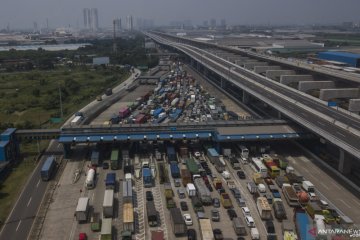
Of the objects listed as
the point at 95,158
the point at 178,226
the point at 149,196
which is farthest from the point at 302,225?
the point at 95,158

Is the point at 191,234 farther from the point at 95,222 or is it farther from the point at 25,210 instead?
the point at 25,210

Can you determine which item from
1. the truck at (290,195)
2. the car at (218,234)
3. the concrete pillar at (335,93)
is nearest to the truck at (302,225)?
the truck at (290,195)

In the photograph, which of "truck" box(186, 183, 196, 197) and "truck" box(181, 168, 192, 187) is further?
"truck" box(181, 168, 192, 187)

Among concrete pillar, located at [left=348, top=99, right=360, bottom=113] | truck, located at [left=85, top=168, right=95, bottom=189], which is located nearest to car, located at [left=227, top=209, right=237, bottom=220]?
truck, located at [left=85, top=168, right=95, bottom=189]

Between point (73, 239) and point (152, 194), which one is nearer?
point (73, 239)

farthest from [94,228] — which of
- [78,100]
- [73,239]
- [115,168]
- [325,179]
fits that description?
[78,100]

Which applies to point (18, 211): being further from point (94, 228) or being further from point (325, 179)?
point (325, 179)

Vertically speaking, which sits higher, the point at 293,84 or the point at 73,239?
the point at 293,84

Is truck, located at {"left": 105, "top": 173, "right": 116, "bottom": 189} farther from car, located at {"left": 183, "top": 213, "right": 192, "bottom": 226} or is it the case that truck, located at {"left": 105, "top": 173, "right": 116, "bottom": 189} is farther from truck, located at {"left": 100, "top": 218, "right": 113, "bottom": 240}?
car, located at {"left": 183, "top": 213, "right": 192, "bottom": 226}
